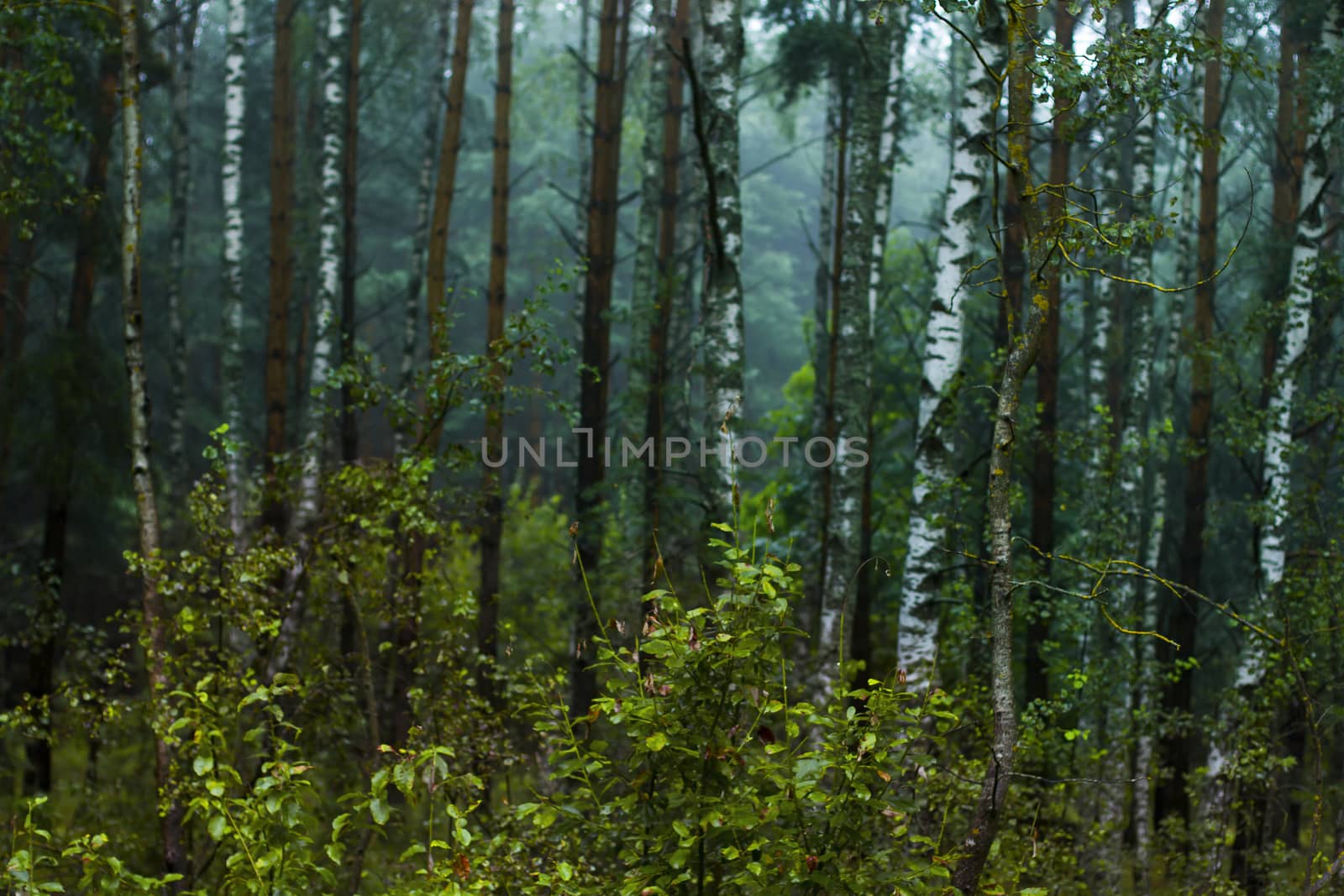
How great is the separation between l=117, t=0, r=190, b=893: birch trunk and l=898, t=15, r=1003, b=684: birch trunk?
15.0ft

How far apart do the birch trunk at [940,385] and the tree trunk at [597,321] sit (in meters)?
3.69

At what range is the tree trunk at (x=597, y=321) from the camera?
11.2 m

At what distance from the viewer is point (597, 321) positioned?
11742mm

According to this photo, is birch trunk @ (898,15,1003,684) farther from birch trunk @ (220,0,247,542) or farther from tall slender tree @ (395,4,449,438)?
birch trunk @ (220,0,247,542)

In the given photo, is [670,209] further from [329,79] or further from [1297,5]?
[1297,5]

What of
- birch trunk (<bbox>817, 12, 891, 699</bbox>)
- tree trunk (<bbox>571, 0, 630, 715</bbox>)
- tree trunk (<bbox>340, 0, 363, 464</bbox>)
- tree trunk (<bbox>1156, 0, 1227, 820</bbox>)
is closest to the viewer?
birch trunk (<bbox>817, 12, 891, 699</bbox>)

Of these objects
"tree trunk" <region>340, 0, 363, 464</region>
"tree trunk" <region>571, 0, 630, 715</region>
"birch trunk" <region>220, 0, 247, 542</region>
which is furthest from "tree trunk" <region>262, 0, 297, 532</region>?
"tree trunk" <region>571, 0, 630, 715</region>

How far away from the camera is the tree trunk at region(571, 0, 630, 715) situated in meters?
11.2

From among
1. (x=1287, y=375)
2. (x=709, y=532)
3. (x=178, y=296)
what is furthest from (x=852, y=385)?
(x=178, y=296)

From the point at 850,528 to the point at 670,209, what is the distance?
519 centimetres

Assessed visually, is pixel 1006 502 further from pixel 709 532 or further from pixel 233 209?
pixel 233 209

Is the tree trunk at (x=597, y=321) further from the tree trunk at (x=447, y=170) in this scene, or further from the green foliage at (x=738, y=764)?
the green foliage at (x=738, y=764)

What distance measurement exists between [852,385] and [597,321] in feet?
9.94

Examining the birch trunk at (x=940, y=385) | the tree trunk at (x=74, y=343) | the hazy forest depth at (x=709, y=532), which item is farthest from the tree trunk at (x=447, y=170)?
the birch trunk at (x=940, y=385)
